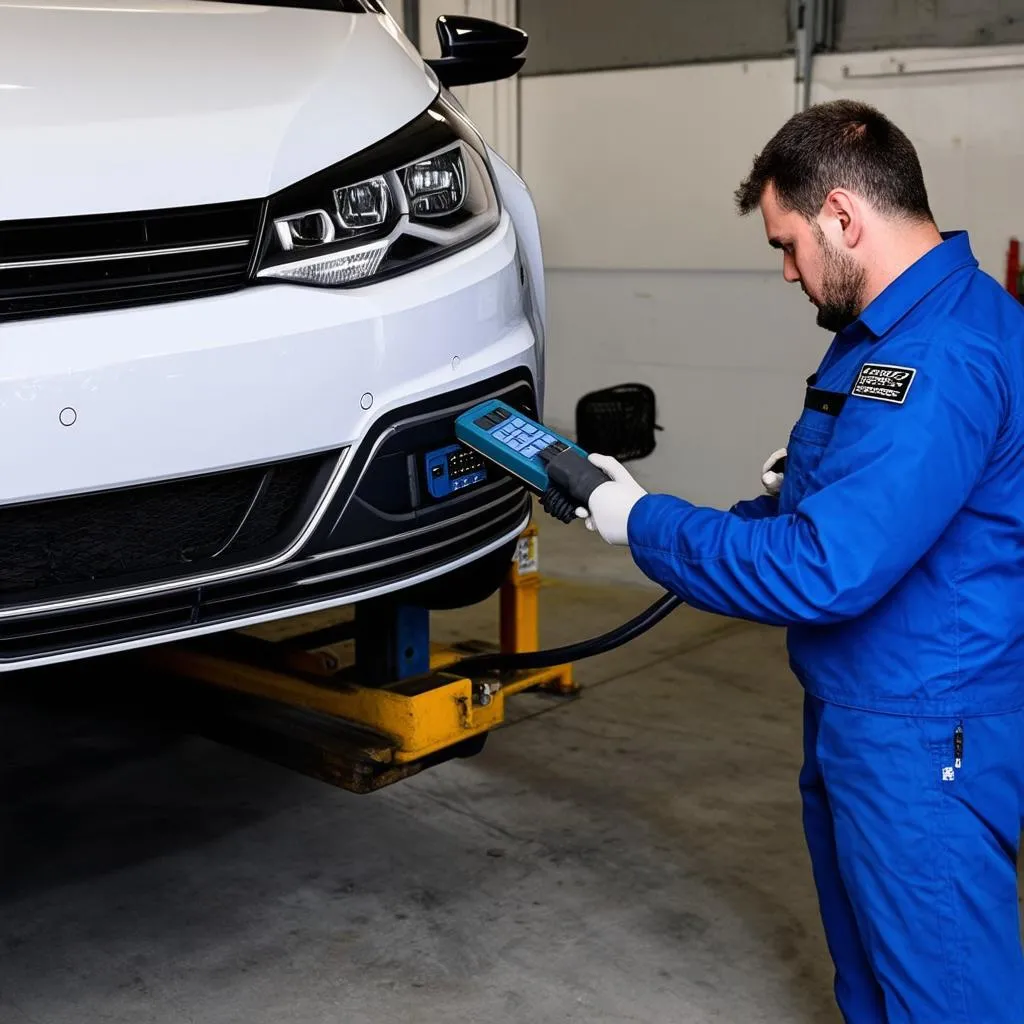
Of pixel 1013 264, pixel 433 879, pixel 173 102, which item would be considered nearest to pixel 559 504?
pixel 173 102

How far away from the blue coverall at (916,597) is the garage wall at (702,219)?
11.0 feet

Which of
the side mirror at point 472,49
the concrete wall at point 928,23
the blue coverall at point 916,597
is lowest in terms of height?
the blue coverall at point 916,597

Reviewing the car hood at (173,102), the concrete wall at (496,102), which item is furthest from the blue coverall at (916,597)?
the concrete wall at (496,102)

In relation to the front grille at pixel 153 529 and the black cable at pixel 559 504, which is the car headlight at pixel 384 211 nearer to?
the front grille at pixel 153 529

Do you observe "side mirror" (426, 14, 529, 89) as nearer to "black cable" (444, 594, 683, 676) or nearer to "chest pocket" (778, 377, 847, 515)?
"black cable" (444, 594, 683, 676)

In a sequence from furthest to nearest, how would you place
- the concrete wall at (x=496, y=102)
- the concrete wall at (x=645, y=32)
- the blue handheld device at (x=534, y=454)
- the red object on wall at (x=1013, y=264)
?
the concrete wall at (x=496, y=102) → the concrete wall at (x=645, y=32) → the red object on wall at (x=1013, y=264) → the blue handheld device at (x=534, y=454)

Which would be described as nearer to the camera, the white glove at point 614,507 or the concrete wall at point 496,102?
the white glove at point 614,507

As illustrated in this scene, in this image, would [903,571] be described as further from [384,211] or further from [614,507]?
[384,211]

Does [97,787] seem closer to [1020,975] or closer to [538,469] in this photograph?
[538,469]

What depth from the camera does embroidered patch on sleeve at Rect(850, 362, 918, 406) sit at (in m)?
1.74

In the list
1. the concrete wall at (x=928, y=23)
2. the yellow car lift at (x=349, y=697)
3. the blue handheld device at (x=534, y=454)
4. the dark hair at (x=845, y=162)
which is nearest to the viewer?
the dark hair at (x=845, y=162)

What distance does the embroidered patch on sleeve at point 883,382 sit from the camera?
1742 mm

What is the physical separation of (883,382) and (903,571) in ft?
0.77

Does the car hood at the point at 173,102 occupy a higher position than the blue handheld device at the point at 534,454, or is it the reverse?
the car hood at the point at 173,102
